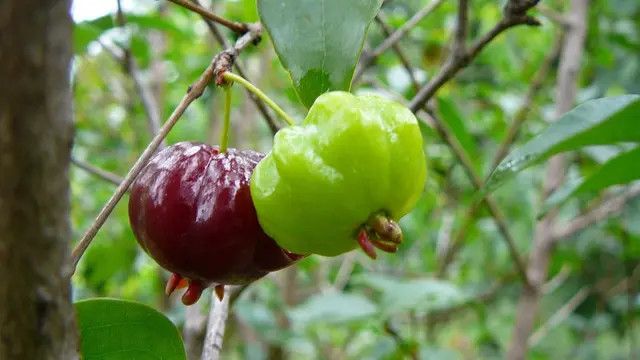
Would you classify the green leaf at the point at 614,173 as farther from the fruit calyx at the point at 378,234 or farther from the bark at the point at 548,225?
the bark at the point at 548,225

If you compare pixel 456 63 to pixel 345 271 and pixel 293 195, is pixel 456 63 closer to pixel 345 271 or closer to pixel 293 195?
pixel 293 195

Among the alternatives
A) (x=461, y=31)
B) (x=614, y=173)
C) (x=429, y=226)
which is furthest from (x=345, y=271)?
(x=614, y=173)

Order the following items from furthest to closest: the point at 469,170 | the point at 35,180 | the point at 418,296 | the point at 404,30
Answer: the point at 418,296 < the point at 469,170 < the point at 404,30 < the point at 35,180

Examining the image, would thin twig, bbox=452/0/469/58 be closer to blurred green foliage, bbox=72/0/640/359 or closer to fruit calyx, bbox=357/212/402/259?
fruit calyx, bbox=357/212/402/259

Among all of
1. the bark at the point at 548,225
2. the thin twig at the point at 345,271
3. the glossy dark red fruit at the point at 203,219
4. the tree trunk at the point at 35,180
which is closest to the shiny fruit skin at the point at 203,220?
the glossy dark red fruit at the point at 203,219

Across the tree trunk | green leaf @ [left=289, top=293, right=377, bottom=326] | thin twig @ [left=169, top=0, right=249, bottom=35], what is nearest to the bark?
green leaf @ [left=289, top=293, right=377, bottom=326]

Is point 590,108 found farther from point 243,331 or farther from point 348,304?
point 243,331

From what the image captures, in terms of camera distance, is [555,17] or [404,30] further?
[555,17]
